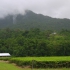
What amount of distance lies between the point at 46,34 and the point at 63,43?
70.6 ft

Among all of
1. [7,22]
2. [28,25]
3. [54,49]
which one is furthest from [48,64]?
[7,22]

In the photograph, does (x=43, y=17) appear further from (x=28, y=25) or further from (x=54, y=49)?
(x=54, y=49)

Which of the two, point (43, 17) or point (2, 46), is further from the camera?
point (43, 17)

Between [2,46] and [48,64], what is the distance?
28098 mm

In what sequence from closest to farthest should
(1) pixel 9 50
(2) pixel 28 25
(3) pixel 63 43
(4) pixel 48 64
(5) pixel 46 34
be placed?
1. (4) pixel 48 64
2. (3) pixel 63 43
3. (1) pixel 9 50
4. (5) pixel 46 34
5. (2) pixel 28 25

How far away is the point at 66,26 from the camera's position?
82.0m

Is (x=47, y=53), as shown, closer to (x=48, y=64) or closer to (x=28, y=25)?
(x=48, y=64)

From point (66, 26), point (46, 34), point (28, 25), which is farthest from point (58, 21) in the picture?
point (46, 34)

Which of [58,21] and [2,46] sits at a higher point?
[58,21]

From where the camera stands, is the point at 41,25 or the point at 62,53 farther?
the point at 41,25

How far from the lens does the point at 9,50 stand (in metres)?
48.3

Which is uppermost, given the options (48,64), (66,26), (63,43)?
(66,26)

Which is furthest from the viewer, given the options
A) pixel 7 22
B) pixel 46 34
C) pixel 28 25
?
pixel 7 22

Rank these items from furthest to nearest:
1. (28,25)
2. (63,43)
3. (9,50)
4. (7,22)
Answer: (7,22)
(28,25)
(9,50)
(63,43)
